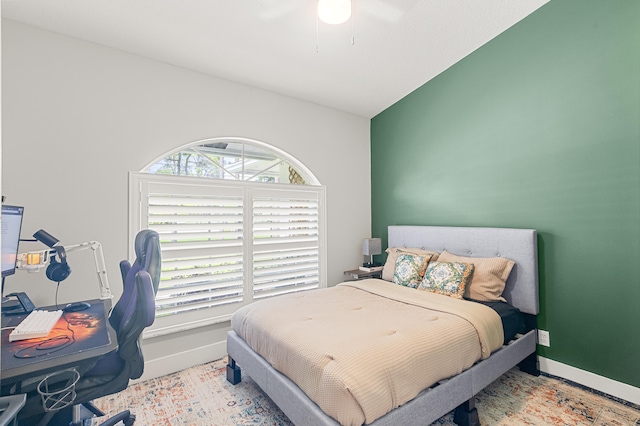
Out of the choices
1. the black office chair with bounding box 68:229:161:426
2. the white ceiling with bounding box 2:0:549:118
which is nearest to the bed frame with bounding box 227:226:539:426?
the black office chair with bounding box 68:229:161:426

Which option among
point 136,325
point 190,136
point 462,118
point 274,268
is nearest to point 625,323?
point 462,118

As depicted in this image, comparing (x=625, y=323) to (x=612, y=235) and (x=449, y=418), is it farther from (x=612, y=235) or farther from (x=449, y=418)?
(x=449, y=418)

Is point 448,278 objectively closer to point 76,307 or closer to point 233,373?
point 233,373

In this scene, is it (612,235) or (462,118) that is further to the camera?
(462,118)

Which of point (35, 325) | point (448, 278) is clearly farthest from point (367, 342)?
point (35, 325)

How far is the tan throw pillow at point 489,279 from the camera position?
9.41 feet

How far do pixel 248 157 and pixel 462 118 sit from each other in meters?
2.31

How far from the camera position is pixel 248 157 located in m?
3.61

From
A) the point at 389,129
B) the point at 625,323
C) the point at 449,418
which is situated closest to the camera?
the point at 449,418

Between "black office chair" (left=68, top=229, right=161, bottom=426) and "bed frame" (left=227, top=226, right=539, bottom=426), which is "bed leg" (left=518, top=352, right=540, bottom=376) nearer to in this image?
"bed frame" (left=227, top=226, right=539, bottom=426)

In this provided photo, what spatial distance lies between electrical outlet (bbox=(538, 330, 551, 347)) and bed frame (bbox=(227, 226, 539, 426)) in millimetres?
82

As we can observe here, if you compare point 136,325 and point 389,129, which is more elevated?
point 389,129

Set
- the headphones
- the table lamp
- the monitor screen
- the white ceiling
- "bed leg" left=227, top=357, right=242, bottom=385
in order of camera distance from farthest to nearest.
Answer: the table lamp, "bed leg" left=227, top=357, right=242, bottom=385, the white ceiling, the headphones, the monitor screen

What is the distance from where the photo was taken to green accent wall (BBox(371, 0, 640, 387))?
2484mm
